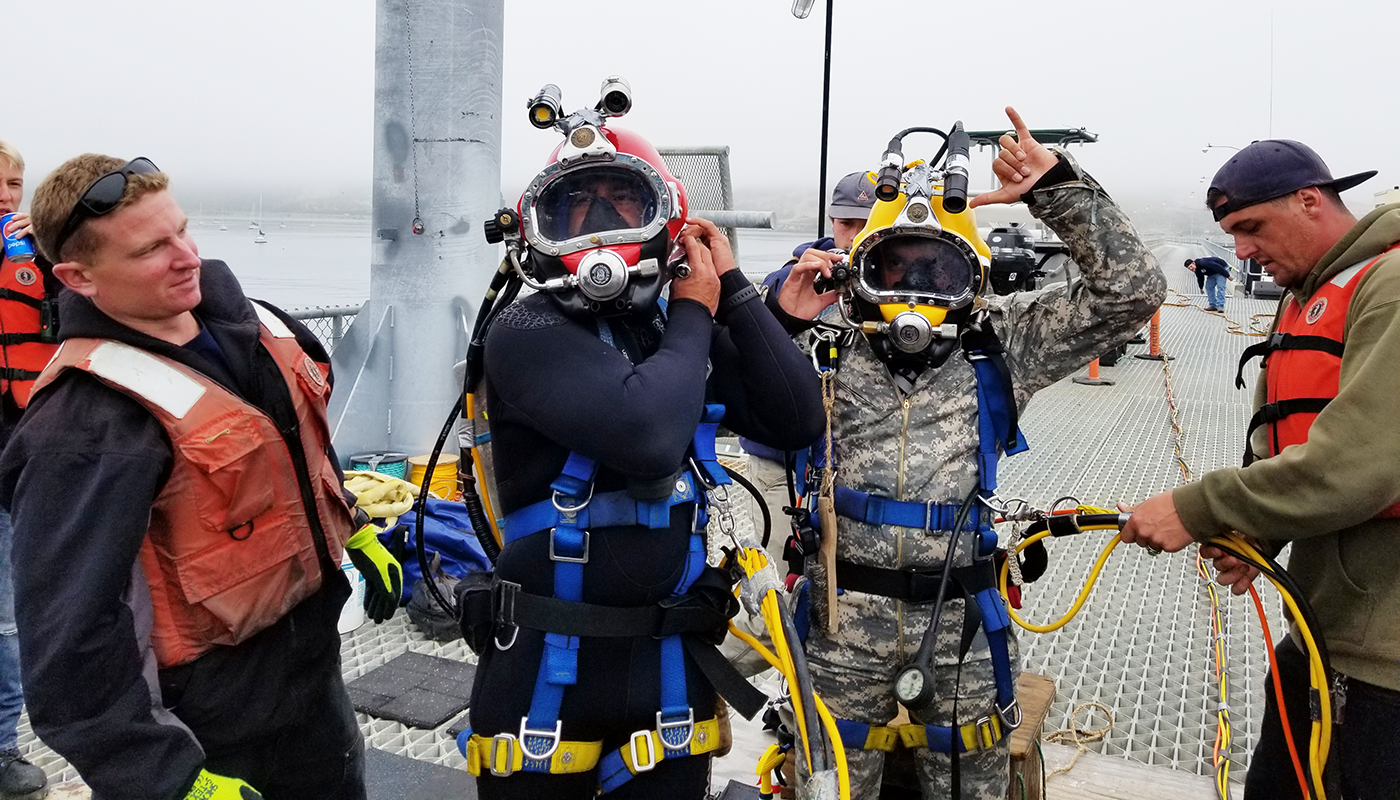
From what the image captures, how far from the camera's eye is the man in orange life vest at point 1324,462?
1.90 m

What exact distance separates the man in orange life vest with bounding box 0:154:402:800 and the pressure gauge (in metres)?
1.35

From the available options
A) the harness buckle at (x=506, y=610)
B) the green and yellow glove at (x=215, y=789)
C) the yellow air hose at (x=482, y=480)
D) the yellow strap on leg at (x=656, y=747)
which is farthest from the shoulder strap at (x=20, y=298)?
the yellow strap on leg at (x=656, y=747)

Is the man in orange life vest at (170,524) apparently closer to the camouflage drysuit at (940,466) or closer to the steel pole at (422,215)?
the camouflage drysuit at (940,466)

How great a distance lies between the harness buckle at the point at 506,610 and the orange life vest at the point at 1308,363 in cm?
181

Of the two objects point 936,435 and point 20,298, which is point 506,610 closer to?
point 936,435

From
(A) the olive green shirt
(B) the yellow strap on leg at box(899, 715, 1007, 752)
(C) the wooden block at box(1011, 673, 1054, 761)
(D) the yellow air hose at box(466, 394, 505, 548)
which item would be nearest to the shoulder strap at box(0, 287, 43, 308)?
(D) the yellow air hose at box(466, 394, 505, 548)

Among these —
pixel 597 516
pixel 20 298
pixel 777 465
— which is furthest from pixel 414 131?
pixel 597 516

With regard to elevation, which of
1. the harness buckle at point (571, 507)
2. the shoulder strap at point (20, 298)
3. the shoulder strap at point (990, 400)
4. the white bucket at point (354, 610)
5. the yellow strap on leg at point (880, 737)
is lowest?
the white bucket at point (354, 610)

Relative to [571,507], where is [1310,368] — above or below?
above

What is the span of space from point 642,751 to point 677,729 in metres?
0.08

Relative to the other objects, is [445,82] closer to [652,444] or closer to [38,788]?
[38,788]

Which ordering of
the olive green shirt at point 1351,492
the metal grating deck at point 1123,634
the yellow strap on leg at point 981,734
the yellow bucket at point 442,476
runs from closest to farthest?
the olive green shirt at point 1351,492
the yellow strap on leg at point 981,734
the metal grating deck at point 1123,634
the yellow bucket at point 442,476

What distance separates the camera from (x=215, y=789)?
162cm

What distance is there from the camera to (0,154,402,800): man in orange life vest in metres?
1.56
